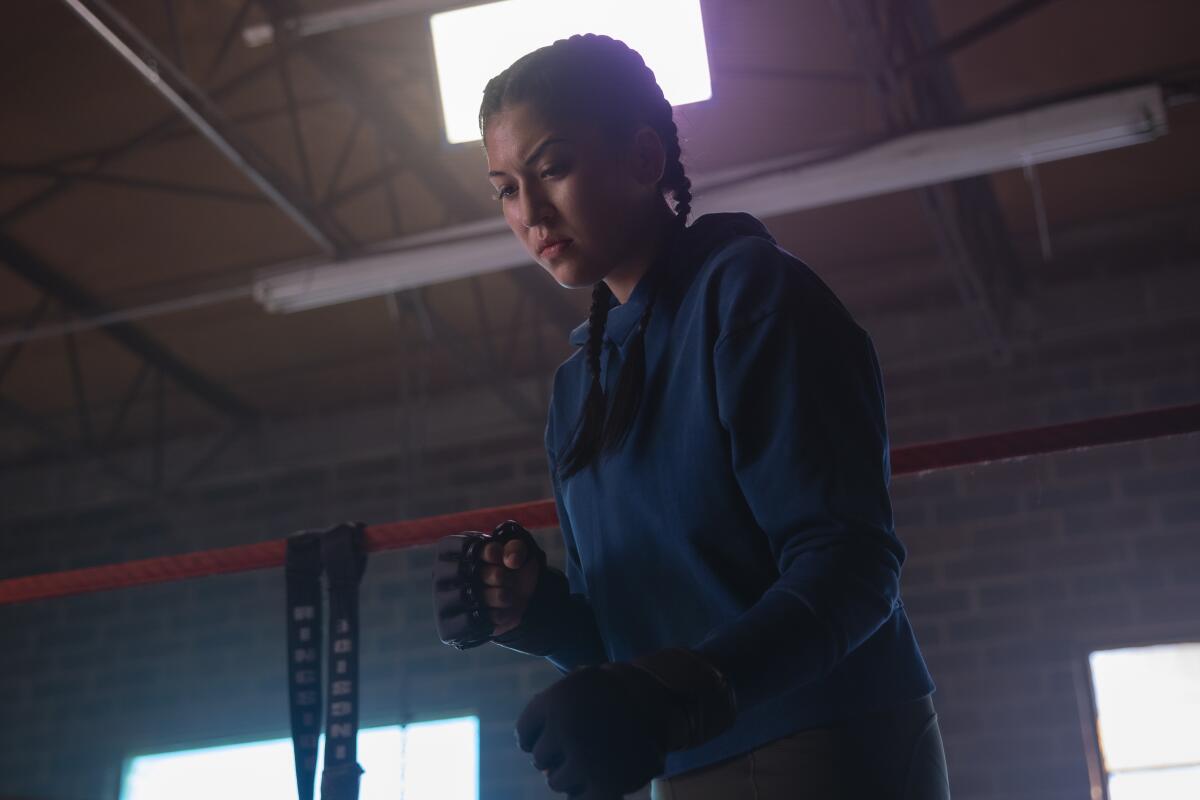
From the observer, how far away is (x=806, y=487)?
2.37 ft

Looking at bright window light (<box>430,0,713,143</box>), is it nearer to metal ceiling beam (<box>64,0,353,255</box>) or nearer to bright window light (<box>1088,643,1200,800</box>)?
metal ceiling beam (<box>64,0,353,255</box>)

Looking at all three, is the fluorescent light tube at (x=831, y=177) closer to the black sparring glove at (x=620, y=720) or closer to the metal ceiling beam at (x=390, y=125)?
the metal ceiling beam at (x=390, y=125)

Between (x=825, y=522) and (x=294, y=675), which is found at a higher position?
(x=294, y=675)

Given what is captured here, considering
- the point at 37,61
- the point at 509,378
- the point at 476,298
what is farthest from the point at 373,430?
the point at 37,61

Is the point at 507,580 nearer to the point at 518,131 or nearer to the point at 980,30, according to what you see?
the point at 518,131

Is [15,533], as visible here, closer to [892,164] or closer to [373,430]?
[373,430]

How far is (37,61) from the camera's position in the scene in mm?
4453

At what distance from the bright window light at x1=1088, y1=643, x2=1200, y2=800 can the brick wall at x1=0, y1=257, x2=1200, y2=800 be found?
9 cm

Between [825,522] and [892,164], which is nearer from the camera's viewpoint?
[825,522]

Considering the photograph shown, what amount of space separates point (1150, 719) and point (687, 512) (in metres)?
4.95

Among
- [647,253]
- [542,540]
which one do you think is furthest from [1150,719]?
[647,253]

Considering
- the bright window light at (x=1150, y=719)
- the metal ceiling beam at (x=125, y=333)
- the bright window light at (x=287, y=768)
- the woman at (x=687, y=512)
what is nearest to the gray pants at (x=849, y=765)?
the woman at (x=687, y=512)

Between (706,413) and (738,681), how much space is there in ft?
0.63

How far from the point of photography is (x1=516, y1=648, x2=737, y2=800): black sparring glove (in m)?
0.61
